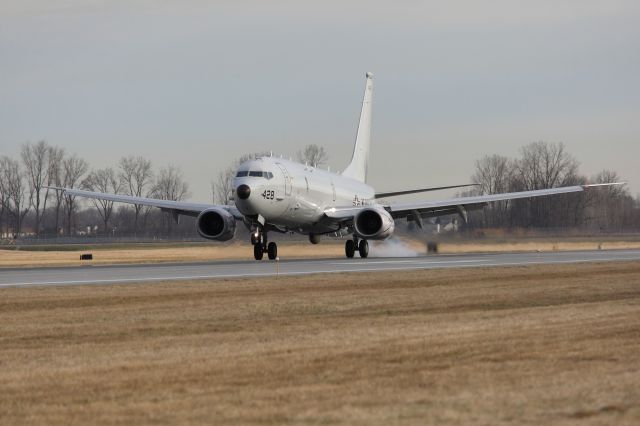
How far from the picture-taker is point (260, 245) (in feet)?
160

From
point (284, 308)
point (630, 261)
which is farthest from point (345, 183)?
point (284, 308)

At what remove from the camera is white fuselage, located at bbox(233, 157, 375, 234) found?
154 feet

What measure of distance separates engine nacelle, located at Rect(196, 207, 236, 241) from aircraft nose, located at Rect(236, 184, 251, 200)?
4505 mm

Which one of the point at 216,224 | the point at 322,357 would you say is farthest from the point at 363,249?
the point at 322,357

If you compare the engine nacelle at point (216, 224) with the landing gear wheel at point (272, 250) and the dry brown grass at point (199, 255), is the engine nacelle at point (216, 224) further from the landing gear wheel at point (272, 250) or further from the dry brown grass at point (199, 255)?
the dry brown grass at point (199, 255)

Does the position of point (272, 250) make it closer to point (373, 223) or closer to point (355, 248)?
point (373, 223)

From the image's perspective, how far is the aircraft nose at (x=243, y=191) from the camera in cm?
4597

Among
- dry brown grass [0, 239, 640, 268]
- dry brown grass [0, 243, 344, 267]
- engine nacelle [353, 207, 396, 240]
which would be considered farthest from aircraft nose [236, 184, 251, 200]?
dry brown grass [0, 243, 344, 267]

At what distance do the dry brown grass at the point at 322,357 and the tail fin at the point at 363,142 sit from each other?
38.4 meters

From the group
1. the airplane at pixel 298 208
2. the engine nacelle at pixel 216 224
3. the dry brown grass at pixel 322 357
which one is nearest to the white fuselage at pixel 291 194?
the airplane at pixel 298 208

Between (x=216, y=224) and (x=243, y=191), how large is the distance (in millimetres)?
5539

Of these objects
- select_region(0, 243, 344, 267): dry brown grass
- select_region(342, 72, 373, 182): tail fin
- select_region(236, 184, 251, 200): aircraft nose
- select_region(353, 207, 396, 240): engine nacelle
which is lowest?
select_region(0, 243, 344, 267): dry brown grass

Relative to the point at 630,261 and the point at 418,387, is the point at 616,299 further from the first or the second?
the point at 630,261

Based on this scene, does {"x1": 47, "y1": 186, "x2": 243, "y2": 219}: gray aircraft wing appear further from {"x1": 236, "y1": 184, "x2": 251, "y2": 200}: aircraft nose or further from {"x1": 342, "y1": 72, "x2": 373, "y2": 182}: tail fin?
{"x1": 342, "y1": 72, "x2": 373, "y2": 182}: tail fin
